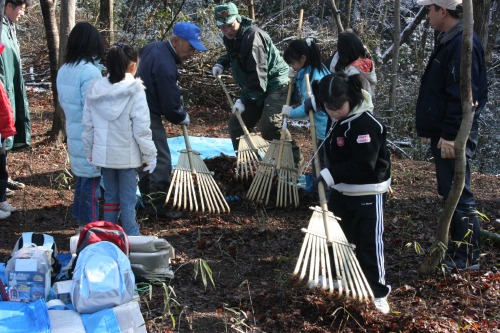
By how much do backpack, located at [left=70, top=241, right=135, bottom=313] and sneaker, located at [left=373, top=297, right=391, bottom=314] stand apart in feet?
4.80

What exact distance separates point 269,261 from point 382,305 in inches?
44.4

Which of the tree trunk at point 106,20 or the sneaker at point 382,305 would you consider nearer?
the sneaker at point 382,305

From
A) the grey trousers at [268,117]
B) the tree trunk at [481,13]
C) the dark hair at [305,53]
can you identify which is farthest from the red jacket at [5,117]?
the tree trunk at [481,13]

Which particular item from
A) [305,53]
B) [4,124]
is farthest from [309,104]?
[4,124]

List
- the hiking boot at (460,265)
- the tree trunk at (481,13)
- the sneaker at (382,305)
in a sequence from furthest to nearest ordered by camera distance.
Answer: the tree trunk at (481,13) < the hiking boot at (460,265) < the sneaker at (382,305)

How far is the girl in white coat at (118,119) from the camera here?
4.36 m

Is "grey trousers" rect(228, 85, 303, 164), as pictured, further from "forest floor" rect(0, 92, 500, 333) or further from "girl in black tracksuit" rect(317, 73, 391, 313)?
"girl in black tracksuit" rect(317, 73, 391, 313)

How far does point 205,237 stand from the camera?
5086 millimetres

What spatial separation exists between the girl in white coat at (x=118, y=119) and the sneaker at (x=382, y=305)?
1.87 metres

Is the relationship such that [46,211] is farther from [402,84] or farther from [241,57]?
[402,84]

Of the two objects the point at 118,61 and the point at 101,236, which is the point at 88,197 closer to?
the point at 101,236

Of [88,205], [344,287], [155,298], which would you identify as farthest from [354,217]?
[88,205]

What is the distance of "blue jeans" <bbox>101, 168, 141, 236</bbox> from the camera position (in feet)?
15.0

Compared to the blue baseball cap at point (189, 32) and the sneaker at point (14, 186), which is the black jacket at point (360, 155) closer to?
the blue baseball cap at point (189, 32)
